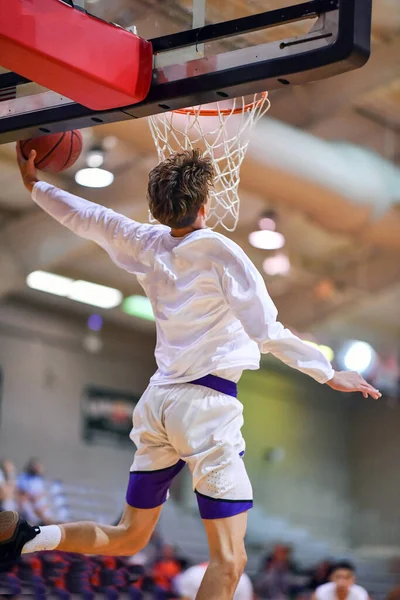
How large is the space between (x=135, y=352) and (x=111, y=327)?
0.76 meters

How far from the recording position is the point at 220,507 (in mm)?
3619

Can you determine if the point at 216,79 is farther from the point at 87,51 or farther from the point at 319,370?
the point at 319,370

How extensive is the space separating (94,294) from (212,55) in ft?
38.6

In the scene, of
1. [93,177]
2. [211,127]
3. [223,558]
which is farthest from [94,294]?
[223,558]

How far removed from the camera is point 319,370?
3.63 m

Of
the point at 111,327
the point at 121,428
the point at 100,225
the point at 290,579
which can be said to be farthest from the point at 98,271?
the point at 100,225

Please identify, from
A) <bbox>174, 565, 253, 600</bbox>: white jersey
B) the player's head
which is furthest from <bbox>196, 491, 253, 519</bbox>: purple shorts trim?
the player's head

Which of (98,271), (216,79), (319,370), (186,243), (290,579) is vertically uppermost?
(98,271)

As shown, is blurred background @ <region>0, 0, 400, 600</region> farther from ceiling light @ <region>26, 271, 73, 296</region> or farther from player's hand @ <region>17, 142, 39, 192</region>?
player's hand @ <region>17, 142, 39, 192</region>

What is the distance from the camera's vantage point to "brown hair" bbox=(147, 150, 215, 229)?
12.4ft

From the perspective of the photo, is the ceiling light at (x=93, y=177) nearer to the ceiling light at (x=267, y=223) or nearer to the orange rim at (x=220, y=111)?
the ceiling light at (x=267, y=223)

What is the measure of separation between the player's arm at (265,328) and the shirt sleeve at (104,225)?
0.51m

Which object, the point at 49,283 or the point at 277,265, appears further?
the point at 49,283

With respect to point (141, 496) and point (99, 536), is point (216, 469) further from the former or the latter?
point (99, 536)
